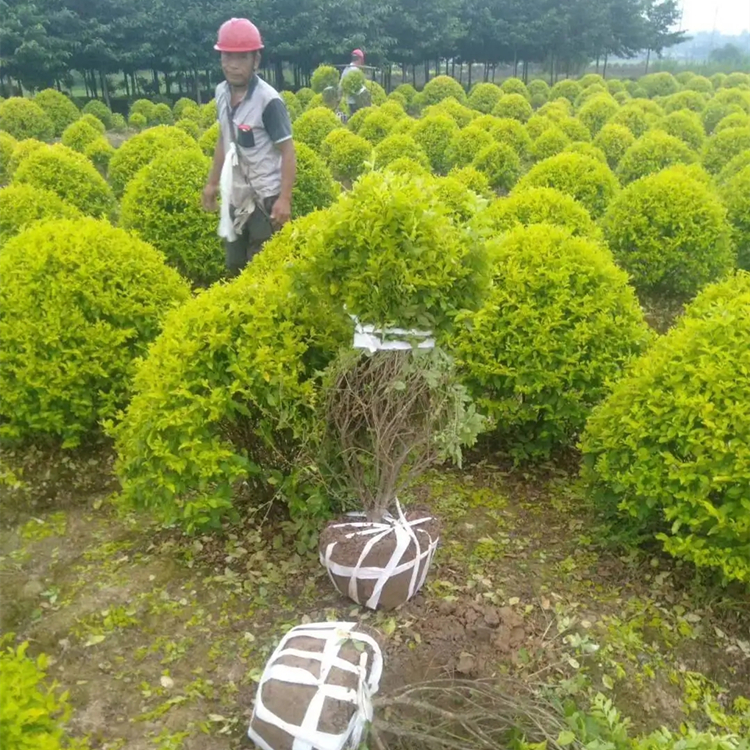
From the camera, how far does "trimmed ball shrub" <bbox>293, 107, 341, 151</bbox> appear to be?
1398 cm

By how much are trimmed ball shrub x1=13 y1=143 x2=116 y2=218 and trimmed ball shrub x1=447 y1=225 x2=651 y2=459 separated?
539 cm

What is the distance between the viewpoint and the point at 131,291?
4.08 m

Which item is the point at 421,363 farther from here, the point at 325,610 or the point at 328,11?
the point at 328,11

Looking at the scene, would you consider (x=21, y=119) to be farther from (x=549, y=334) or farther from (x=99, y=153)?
(x=549, y=334)

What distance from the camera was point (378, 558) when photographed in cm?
301

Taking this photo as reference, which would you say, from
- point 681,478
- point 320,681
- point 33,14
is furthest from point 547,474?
point 33,14

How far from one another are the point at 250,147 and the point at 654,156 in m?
6.99

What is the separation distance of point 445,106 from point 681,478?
14394 millimetres

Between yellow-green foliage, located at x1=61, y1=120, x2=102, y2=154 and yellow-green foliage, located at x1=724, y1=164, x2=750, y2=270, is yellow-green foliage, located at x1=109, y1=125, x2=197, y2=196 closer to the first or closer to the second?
yellow-green foliage, located at x1=61, y1=120, x2=102, y2=154

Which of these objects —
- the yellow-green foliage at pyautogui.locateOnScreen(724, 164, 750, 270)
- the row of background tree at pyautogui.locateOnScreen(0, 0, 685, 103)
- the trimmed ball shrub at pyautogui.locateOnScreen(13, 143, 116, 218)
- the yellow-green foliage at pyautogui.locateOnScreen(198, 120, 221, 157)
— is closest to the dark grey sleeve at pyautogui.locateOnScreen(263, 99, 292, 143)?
the trimmed ball shrub at pyautogui.locateOnScreen(13, 143, 116, 218)

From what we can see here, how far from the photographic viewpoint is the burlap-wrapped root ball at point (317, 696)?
2346 mm

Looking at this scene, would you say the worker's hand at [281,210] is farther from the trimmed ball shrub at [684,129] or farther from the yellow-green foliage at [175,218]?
the trimmed ball shrub at [684,129]

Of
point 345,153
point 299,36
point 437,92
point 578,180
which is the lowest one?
point 345,153

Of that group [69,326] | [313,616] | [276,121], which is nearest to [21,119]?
[276,121]
